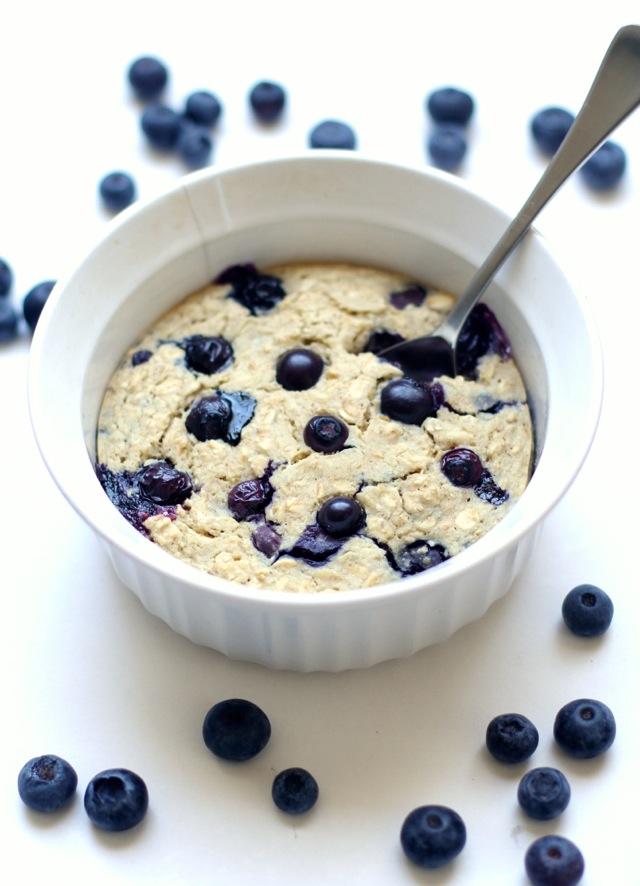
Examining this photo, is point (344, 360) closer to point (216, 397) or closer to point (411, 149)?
point (216, 397)

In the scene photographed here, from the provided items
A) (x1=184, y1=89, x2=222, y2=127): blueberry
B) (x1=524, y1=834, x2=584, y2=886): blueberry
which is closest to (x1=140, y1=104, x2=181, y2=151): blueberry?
(x1=184, y1=89, x2=222, y2=127): blueberry

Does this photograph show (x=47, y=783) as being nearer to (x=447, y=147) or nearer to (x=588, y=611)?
(x=588, y=611)

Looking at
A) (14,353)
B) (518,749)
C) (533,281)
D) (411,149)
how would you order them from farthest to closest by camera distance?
(411,149) < (14,353) < (533,281) < (518,749)

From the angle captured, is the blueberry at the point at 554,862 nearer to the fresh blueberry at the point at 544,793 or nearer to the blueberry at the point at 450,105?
the fresh blueberry at the point at 544,793

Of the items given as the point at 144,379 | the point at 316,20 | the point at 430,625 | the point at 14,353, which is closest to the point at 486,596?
the point at 430,625

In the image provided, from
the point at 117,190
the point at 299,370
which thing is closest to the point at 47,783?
the point at 299,370

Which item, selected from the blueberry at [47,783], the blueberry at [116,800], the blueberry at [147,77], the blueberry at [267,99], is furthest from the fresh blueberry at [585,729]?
the blueberry at [147,77]
